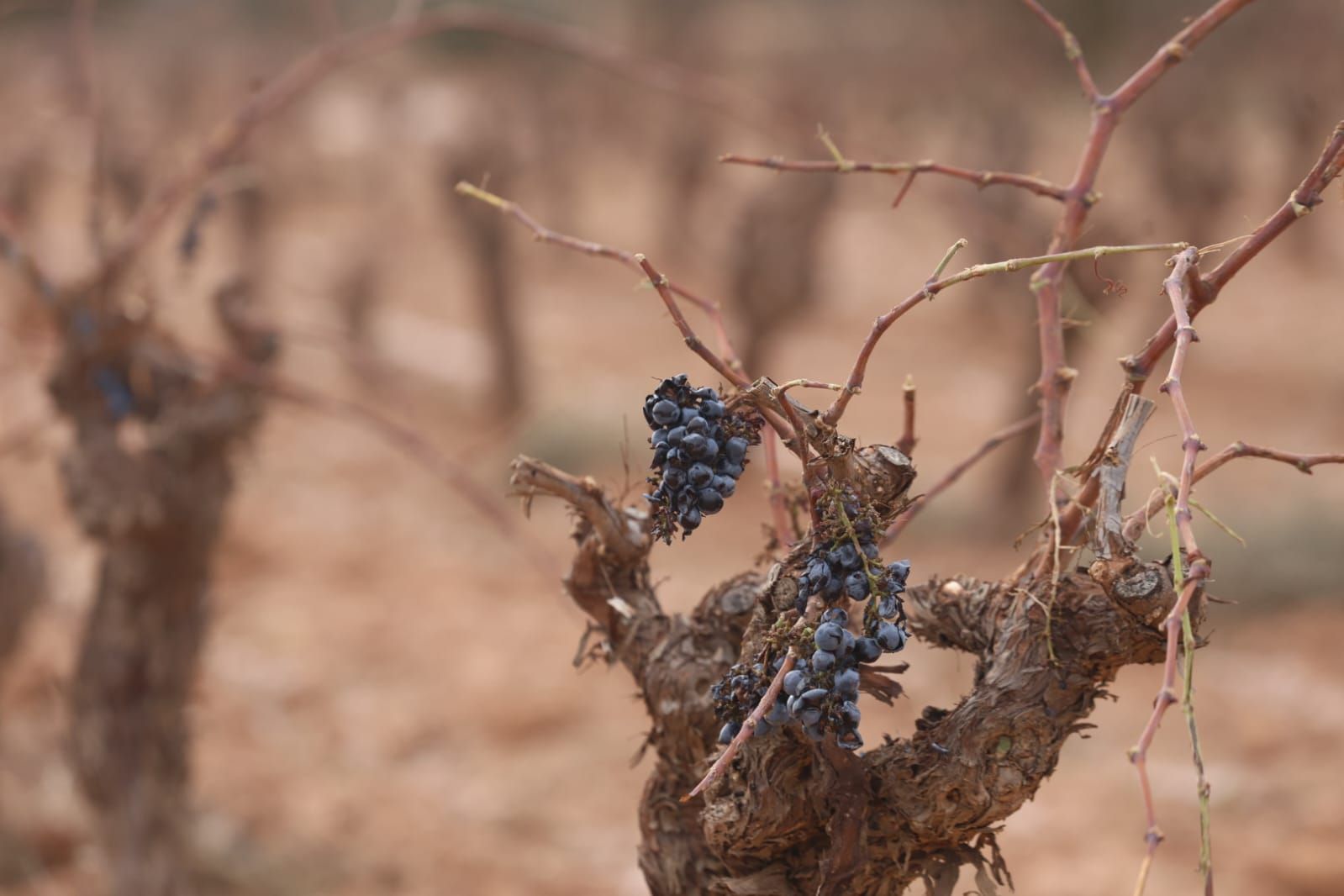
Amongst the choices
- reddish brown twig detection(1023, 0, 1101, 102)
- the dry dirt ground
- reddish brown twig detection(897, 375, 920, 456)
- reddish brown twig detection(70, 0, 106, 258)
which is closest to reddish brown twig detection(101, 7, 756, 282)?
A: reddish brown twig detection(70, 0, 106, 258)

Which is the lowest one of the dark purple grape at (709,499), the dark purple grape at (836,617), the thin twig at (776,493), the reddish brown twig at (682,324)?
the dark purple grape at (836,617)

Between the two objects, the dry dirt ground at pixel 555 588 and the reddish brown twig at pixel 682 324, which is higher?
the dry dirt ground at pixel 555 588

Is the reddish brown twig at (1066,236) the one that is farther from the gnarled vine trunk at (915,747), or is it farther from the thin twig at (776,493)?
the thin twig at (776,493)

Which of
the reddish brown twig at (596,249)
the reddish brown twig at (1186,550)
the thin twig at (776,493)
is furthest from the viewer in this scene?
the thin twig at (776,493)

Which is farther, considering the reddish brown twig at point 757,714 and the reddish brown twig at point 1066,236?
the reddish brown twig at point 1066,236

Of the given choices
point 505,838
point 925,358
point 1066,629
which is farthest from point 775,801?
point 925,358

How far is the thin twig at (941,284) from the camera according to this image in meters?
1.22

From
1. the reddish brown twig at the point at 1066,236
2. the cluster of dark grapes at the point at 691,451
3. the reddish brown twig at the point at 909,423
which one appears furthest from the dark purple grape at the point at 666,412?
the reddish brown twig at the point at 1066,236

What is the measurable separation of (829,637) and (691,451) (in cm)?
24

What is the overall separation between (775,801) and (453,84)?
26.0 m

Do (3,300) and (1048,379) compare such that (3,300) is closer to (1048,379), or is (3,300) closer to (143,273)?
(143,273)

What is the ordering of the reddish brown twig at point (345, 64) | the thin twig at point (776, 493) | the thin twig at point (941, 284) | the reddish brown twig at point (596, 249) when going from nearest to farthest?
the thin twig at point (941, 284) → the reddish brown twig at point (596, 249) → the thin twig at point (776, 493) → the reddish brown twig at point (345, 64)

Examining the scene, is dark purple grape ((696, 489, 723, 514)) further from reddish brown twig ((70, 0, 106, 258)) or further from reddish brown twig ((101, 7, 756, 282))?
reddish brown twig ((70, 0, 106, 258))

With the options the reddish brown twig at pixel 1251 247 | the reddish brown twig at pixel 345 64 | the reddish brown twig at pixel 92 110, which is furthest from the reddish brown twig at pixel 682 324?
the reddish brown twig at pixel 92 110
